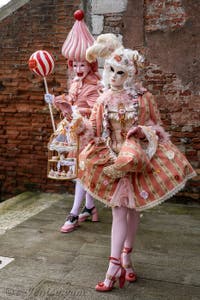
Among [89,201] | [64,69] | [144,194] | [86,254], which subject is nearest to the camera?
[144,194]

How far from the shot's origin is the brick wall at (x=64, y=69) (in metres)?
5.13

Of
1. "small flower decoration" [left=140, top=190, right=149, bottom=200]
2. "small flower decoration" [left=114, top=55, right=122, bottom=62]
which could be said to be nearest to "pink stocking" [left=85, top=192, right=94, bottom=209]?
"small flower decoration" [left=140, top=190, right=149, bottom=200]

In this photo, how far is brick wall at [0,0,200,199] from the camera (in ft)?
16.8

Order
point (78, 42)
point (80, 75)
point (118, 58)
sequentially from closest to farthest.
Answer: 1. point (118, 58)
2. point (78, 42)
3. point (80, 75)

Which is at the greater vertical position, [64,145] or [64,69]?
[64,69]

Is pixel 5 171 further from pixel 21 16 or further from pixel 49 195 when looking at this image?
pixel 21 16

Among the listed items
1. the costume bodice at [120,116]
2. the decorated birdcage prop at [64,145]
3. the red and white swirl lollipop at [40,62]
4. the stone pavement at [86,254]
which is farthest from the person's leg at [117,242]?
the red and white swirl lollipop at [40,62]

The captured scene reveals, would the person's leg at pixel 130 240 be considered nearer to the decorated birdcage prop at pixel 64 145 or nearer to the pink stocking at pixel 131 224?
the pink stocking at pixel 131 224

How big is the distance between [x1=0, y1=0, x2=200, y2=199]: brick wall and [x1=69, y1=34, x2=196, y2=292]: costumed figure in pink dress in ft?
7.15

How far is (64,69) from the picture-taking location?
5.50 meters

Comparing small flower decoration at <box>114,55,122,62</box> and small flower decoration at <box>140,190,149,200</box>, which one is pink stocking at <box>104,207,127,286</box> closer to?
small flower decoration at <box>140,190,149,200</box>

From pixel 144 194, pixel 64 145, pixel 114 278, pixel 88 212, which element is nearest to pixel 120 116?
pixel 144 194

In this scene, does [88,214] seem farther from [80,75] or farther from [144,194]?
[144,194]

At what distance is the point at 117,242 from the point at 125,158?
598 mm
